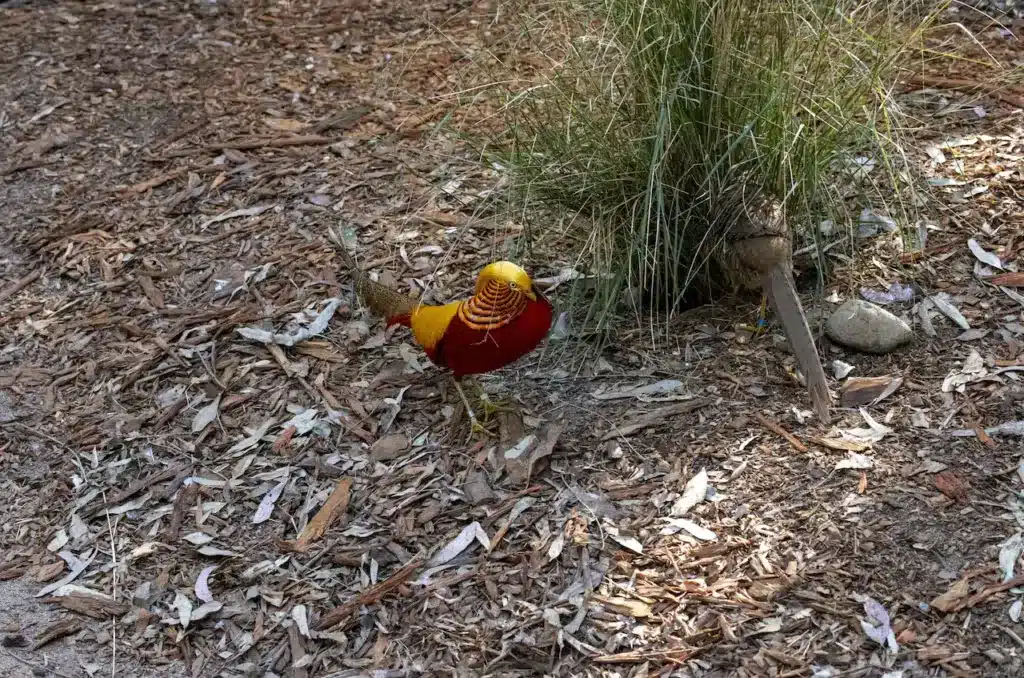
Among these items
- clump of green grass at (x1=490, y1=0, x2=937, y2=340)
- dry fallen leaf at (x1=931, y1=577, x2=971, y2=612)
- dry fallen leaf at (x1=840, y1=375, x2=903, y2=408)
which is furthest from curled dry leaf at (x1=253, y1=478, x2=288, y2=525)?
dry fallen leaf at (x1=931, y1=577, x2=971, y2=612)

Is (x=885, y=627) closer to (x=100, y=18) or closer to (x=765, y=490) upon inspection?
(x=765, y=490)

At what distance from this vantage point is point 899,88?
12.5 feet

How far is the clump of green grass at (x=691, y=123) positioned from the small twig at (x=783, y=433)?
16.2 inches

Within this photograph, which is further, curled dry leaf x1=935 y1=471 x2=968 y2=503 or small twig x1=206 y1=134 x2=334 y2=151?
small twig x1=206 y1=134 x2=334 y2=151

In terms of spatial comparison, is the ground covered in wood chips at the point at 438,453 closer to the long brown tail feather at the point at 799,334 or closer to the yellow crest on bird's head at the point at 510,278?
the long brown tail feather at the point at 799,334

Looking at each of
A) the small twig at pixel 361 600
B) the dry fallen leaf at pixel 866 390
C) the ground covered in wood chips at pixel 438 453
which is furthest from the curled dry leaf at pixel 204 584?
the dry fallen leaf at pixel 866 390

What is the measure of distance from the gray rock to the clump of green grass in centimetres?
26

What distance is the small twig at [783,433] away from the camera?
2808 mm

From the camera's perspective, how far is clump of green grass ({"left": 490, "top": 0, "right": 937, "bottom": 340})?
110 inches

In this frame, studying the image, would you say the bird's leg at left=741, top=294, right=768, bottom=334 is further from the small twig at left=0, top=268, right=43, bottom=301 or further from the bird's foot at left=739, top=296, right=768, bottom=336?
the small twig at left=0, top=268, right=43, bottom=301

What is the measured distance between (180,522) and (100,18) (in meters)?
3.30

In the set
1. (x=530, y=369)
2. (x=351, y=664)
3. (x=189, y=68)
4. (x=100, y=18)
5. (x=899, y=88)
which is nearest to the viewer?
(x=351, y=664)

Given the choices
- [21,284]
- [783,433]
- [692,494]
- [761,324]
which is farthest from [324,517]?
[21,284]

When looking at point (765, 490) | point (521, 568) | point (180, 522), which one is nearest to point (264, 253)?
point (180, 522)
